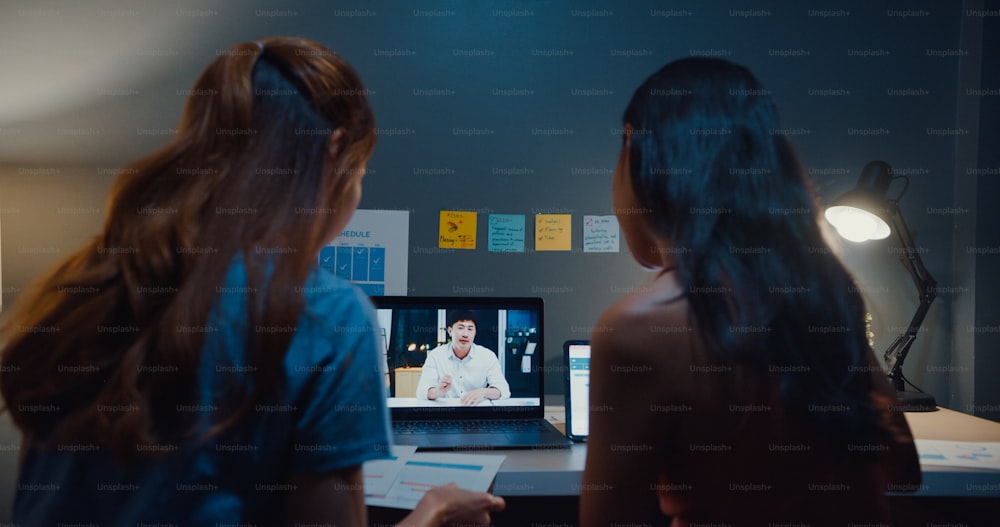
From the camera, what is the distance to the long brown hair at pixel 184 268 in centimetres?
66

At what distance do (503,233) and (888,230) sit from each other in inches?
39.8

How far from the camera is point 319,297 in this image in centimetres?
68

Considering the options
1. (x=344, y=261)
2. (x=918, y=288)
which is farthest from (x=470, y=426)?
(x=918, y=288)

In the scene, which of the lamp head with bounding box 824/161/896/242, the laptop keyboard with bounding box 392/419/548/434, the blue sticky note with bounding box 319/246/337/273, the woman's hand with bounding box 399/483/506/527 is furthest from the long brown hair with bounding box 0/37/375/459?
the lamp head with bounding box 824/161/896/242

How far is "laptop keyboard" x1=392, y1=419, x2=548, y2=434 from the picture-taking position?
4.95 feet

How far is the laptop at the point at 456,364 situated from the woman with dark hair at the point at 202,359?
0.86m

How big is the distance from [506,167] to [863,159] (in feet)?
3.49

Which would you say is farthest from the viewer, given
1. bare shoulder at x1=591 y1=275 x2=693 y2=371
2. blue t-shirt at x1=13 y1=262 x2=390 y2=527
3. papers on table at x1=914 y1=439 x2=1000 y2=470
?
papers on table at x1=914 y1=439 x2=1000 y2=470

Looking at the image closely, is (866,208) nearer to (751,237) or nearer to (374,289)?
(751,237)

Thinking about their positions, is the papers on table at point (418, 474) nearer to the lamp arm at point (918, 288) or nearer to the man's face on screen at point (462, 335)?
the man's face on screen at point (462, 335)

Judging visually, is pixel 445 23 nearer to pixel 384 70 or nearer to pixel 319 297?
pixel 384 70

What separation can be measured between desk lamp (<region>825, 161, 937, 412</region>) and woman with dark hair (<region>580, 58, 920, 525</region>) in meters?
0.70

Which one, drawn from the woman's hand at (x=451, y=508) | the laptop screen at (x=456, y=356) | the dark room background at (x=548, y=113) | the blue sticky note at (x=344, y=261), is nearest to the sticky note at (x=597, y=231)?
the dark room background at (x=548, y=113)

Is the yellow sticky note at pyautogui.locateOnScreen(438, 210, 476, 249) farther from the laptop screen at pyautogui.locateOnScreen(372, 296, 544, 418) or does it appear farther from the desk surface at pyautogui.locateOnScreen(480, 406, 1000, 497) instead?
the desk surface at pyautogui.locateOnScreen(480, 406, 1000, 497)
